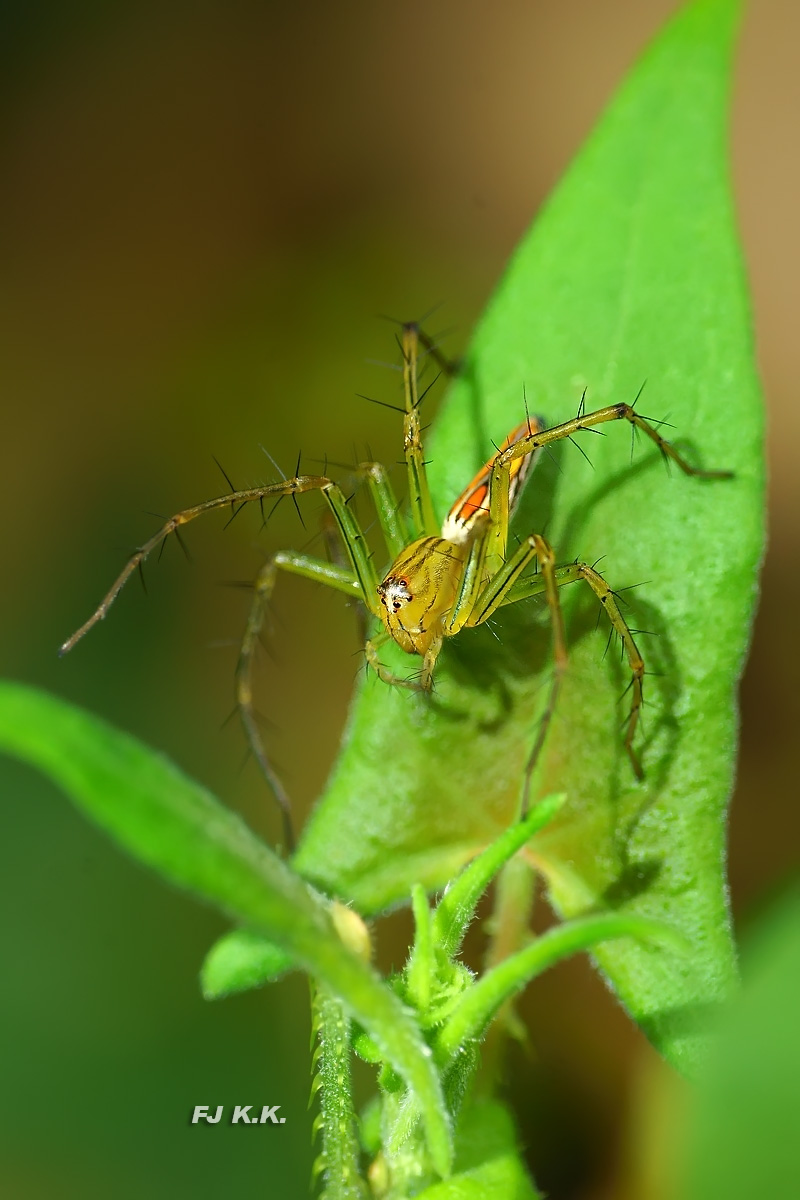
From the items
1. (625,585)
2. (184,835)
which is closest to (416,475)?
(625,585)

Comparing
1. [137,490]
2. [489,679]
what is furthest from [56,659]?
[489,679]

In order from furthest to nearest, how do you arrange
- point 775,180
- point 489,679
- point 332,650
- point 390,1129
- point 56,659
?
point 775,180 < point 332,650 < point 56,659 < point 489,679 < point 390,1129

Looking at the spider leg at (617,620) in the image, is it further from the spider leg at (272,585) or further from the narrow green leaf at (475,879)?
the spider leg at (272,585)

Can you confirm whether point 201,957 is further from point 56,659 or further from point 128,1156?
point 56,659

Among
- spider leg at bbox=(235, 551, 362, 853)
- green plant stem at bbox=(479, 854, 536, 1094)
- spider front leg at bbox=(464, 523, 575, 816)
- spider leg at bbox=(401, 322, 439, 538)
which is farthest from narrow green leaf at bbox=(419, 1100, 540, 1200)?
spider leg at bbox=(401, 322, 439, 538)

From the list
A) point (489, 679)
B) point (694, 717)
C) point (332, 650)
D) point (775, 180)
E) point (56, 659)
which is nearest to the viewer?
point (694, 717)
